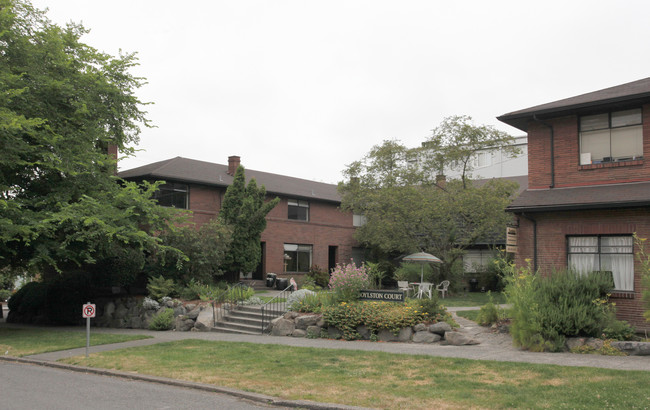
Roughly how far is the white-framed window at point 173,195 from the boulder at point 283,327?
13822 mm

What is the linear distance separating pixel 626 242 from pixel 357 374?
8.90m

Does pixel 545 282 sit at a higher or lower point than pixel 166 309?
higher

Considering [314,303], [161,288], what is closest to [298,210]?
[161,288]

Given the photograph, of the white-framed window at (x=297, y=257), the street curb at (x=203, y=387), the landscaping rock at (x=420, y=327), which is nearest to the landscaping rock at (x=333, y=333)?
the landscaping rock at (x=420, y=327)

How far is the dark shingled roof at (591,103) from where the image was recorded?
602 inches

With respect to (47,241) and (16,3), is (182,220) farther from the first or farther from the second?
(16,3)

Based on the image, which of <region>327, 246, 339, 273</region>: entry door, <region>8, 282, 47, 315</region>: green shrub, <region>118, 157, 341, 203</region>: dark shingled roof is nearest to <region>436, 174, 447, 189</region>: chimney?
<region>118, 157, 341, 203</region>: dark shingled roof

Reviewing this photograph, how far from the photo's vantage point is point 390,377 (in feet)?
33.0

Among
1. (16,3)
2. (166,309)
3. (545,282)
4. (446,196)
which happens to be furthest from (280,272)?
(545,282)

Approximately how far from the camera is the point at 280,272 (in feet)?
112

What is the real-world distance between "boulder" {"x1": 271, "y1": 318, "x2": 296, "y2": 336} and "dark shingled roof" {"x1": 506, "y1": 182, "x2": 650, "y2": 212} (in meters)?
7.39

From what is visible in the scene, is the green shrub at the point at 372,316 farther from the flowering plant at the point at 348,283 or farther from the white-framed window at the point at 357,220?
the white-framed window at the point at 357,220

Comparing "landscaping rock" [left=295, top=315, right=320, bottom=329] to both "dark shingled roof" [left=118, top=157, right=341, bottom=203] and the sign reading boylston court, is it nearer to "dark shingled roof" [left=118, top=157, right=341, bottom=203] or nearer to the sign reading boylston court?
the sign reading boylston court

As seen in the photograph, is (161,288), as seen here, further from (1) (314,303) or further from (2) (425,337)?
(2) (425,337)
